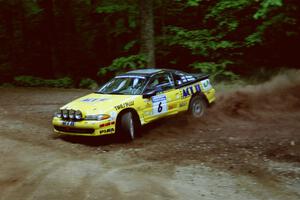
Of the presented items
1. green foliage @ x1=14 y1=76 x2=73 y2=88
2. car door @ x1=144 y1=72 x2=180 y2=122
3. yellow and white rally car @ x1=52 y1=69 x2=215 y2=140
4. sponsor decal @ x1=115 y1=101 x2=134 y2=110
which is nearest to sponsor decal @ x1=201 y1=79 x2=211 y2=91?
yellow and white rally car @ x1=52 y1=69 x2=215 y2=140

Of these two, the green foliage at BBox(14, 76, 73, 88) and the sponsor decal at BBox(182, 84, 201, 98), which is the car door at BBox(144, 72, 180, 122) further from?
the green foliage at BBox(14, 76, 73, 88)

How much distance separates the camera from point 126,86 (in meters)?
11.4

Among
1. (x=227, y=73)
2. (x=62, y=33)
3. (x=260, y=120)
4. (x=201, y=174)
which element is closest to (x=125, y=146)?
(x=201, y=174)

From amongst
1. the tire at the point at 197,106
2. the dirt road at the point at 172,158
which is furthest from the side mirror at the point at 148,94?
the tire at the point at 197,106

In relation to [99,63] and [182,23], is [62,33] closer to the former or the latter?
[99,63]

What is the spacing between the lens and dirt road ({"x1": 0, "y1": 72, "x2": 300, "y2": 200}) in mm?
6945

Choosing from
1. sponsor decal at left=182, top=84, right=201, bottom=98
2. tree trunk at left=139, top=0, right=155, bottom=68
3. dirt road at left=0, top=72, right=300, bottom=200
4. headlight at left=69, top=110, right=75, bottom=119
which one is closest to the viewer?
dirt road at left=0, top=72, right=300, bottom=200

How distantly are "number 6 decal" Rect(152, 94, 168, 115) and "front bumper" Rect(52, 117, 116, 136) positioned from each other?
4.69 ft

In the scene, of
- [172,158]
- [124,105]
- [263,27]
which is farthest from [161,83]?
[263,27]

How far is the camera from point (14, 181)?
7.53 meters

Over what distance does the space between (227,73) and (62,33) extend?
1284 centimetres

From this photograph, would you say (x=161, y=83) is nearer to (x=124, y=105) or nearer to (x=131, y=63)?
(x=124, y=105)

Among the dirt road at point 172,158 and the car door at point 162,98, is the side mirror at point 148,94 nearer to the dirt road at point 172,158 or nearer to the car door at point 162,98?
the car door at point 162,98

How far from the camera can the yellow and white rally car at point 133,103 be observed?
1005cm
